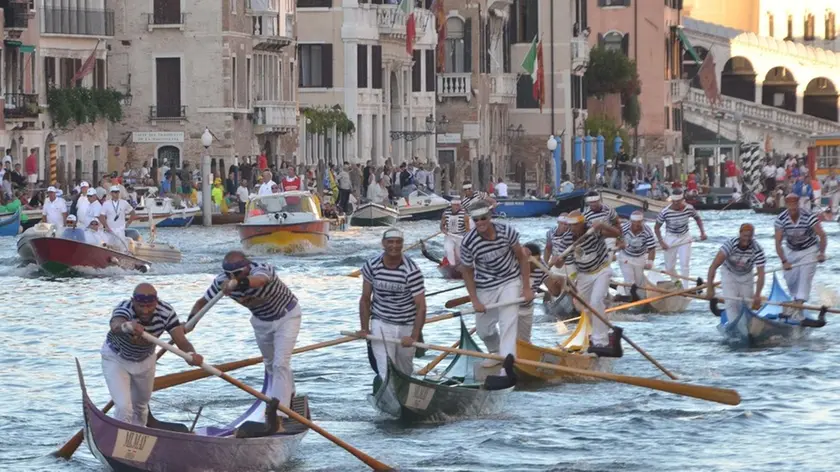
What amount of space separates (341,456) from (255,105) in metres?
41.3

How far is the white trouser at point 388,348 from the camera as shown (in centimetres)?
1691

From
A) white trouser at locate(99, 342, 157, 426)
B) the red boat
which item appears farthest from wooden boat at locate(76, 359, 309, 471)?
the red boat

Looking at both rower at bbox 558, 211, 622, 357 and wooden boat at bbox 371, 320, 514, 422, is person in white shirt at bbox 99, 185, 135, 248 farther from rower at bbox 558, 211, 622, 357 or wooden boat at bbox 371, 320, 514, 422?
wooden boat at bbox 371, 320, 514, 422

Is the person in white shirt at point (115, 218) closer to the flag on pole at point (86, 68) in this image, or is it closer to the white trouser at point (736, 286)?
the white trouser at point (736, 286)

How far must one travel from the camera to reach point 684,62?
4077 inches

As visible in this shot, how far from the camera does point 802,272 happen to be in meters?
23.7

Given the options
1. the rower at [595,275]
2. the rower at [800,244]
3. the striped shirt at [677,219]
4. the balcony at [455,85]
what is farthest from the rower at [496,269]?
the balcony at [455,85]

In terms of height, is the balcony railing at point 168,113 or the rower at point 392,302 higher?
the balcony railing at point 168,113

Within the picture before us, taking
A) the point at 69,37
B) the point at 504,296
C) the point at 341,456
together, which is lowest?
the point at 341,456

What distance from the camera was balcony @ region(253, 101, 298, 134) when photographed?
57469 millimetres

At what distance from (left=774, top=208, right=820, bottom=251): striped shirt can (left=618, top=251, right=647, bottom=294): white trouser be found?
270 cm

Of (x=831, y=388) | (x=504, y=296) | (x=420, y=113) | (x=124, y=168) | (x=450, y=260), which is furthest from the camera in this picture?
(x=420, y=113)

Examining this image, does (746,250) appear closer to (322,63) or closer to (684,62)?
(322,63)

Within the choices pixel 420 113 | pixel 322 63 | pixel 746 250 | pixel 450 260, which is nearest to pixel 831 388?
pixel 746 250
